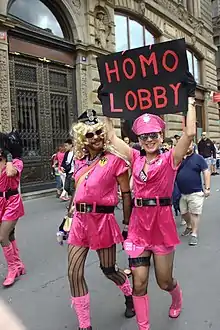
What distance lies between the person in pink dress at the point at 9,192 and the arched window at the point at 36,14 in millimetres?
8640

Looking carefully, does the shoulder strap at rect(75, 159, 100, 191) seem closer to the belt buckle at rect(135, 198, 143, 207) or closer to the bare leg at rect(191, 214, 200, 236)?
the belt buckle at rect(135, 198, 143, 207)

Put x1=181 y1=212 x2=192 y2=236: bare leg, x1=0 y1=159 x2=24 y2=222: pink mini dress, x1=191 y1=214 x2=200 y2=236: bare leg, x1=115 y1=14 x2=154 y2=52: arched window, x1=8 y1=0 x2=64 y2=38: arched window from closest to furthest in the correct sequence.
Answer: x1=0 y1=159 x2=24 y2=222: pink mini dress
x1=191 y1=214 x2=200 y2=236: bare leg
x1=181 y1=212 x2=192 y2=236: bare leg
x1=8 y1=0 x2=64 y2=38: arched window
x1=115 y1=14 x2=154 y2=52: arched window

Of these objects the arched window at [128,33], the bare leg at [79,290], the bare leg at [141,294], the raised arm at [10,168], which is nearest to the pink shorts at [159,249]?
the bare leg at [141,294]

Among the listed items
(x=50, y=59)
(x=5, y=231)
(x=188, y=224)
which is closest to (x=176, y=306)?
(x=5, y=231)

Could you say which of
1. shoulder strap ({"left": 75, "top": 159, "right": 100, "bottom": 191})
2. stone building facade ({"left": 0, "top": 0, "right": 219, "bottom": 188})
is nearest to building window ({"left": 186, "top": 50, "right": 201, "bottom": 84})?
stone building facade ({"left": 0, "top": 0, "right": 219, "bottom": 188})

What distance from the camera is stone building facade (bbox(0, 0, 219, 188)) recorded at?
36.4 feet

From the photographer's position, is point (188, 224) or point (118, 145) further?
point (188, 224)

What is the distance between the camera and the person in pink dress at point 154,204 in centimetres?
275

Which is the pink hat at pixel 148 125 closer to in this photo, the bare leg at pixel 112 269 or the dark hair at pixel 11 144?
the bare leg at pixel 112 269

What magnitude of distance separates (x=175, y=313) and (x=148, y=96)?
1965 millimetres

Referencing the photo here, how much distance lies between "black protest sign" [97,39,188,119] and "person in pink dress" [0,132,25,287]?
146cm

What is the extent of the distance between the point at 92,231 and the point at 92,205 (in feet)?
0.67

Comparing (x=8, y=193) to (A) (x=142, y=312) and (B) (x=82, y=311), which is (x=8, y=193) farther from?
(A) (x=142, y=312)

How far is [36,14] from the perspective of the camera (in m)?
12.4
